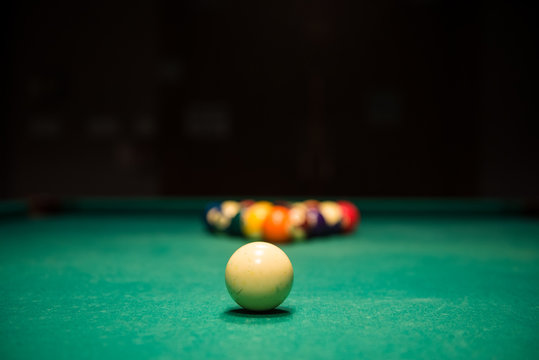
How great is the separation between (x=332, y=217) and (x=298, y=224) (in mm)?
457

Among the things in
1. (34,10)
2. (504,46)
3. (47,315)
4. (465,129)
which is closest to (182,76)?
(34,10)

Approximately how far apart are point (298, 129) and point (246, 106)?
872 mm

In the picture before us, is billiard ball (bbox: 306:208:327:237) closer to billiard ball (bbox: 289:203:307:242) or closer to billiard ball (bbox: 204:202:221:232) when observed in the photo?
billiard ball (bbox: 289:203:307:242)

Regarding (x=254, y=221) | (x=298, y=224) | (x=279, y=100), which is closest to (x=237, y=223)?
(x=254, y=221)

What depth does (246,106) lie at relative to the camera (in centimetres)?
824

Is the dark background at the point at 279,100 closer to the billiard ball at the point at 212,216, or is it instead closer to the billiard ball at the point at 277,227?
the billiard ball at the point at 212,216

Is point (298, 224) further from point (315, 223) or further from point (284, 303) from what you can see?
point (284, 303)

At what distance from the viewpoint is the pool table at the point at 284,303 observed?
153 cm

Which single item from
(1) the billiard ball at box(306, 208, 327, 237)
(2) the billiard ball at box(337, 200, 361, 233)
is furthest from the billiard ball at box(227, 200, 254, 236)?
(2) the billiard ball at box(337, 200, 361, 233)

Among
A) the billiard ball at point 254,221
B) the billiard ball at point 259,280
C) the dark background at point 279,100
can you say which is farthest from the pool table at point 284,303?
the dark background at point 279,100

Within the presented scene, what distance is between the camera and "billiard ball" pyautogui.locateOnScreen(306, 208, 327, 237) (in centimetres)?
403

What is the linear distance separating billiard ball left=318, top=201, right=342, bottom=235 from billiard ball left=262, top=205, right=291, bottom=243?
18.6 inches

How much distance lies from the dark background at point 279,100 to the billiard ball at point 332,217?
152 inches

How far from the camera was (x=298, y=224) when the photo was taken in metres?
3.90
